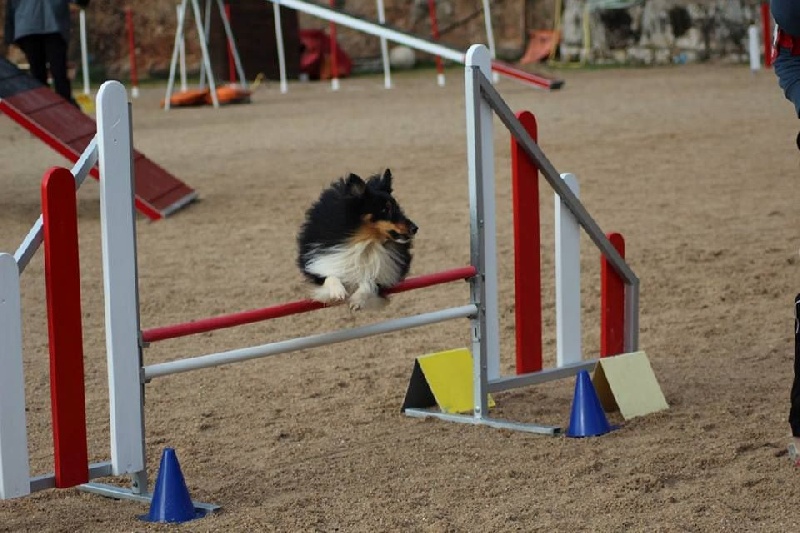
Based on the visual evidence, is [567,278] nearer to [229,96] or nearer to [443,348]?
[443,348]

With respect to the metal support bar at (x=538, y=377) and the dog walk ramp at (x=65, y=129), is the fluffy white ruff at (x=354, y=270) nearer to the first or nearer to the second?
the metal support bar at (x=538, y=377)

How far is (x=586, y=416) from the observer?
4242 millimetres

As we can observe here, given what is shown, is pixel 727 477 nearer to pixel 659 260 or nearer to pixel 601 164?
pixel 659 260

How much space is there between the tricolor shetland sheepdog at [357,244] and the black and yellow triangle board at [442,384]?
57 centimetres

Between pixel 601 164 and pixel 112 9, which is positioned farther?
pixel 112 9

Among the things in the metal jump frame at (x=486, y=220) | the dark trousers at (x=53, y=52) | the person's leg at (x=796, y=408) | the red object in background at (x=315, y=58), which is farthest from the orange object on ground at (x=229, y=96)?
the person's leg at (x=796, y=408)

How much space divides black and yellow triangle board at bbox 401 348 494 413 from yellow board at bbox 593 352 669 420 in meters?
0.41

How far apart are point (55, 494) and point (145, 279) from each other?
130 inches

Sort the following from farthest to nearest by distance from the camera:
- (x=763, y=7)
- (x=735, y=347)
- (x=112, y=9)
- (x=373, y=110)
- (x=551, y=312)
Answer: (x=112, y=9)
(x=763, y=7)
(x=373, y=110)
(x=551, y=312)
(x=735, y=347)

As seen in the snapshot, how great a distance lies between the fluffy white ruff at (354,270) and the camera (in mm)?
4031

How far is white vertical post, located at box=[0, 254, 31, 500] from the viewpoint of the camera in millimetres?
3289

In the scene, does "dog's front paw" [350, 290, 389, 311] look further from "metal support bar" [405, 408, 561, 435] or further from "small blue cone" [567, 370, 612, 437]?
"small blue cone" [567, 370, 612, 437]

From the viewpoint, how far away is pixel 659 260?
22.7 ft

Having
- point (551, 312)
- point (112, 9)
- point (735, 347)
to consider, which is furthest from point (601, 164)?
point (112, 9)
